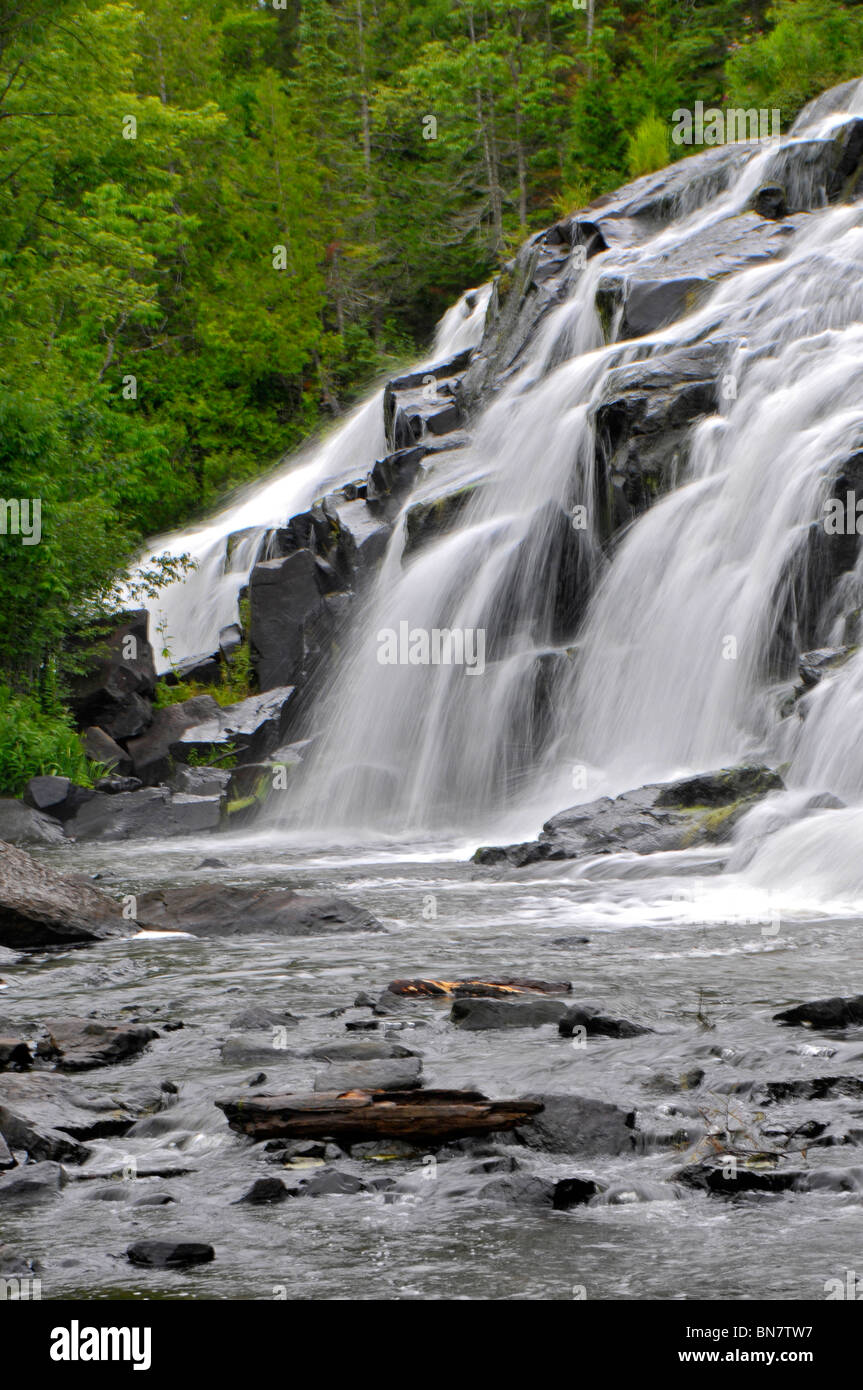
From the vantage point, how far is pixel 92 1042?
6.36 meters

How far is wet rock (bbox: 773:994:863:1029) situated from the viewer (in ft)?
21.0

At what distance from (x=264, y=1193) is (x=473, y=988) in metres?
2.96

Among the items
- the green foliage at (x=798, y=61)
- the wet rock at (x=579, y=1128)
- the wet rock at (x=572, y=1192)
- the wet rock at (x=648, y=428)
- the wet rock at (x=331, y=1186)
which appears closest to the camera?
the wet rock at (x=572, y=1192)

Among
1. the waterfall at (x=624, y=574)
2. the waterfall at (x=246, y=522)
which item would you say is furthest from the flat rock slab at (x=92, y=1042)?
the waterfall at (x=246, y=522)

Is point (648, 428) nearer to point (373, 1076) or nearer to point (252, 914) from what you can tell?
point (252, 914)

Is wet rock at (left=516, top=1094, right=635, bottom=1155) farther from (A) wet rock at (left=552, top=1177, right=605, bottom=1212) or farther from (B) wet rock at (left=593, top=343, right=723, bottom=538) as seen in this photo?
(B) wet rock at (left=593, top=343, right=723, bottom=538)

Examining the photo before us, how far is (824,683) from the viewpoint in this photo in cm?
1342

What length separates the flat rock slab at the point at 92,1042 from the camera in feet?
20.2

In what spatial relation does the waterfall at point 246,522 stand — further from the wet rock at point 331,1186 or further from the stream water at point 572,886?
the wet rock at point 331,1186

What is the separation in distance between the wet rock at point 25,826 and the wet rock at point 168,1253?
1343 cm

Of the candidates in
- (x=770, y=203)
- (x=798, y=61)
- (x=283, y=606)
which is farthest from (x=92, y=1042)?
(x=798, y=61)

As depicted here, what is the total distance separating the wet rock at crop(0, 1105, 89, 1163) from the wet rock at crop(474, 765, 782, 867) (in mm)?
7792
